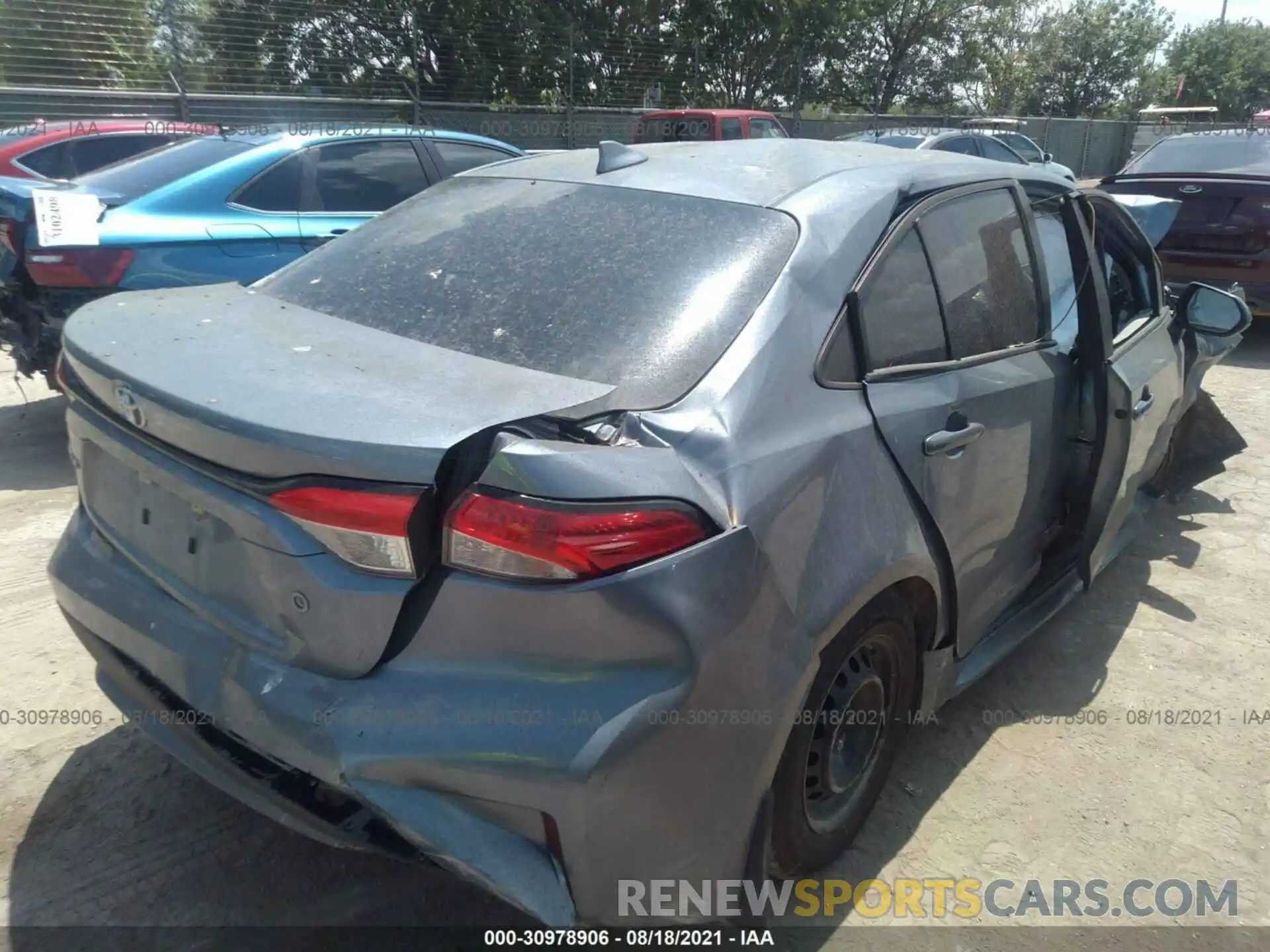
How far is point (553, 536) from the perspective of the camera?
1.73 m

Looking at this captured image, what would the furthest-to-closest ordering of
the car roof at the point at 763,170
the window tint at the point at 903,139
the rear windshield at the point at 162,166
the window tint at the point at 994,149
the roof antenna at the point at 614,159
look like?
the window tint at the point at 994,149, the window tint at the point at 903,139, the rear windshield at the point at 162,166, the roof antenna at the point at 614,159, the car roof at the point at 763,170

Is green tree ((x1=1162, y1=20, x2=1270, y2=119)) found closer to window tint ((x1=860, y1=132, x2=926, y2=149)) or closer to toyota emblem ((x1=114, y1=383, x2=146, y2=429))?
window tint ((x1=860, y1=132, x2=926, y2=149))

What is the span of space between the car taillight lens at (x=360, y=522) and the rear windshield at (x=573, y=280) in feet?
1.55

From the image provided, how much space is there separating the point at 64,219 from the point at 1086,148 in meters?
30.5

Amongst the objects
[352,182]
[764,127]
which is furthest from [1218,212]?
[764,127]

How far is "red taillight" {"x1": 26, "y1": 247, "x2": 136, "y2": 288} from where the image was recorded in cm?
488

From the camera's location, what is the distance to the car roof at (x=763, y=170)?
8.48 feet

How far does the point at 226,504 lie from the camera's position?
193cm

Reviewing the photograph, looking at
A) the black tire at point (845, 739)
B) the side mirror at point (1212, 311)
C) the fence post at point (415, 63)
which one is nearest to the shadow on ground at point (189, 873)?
the black tire at point (845, 739)

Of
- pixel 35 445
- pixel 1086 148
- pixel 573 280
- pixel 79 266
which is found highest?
pixel 573 280

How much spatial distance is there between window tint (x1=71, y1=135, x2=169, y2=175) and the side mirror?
814 cm

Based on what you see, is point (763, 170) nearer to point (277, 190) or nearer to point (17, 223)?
point (277, 190)

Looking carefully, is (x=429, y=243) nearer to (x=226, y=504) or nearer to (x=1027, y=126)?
(x=226, y=504)

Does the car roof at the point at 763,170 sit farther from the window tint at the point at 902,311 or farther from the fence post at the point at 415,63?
the fence post at the point at 415,63
